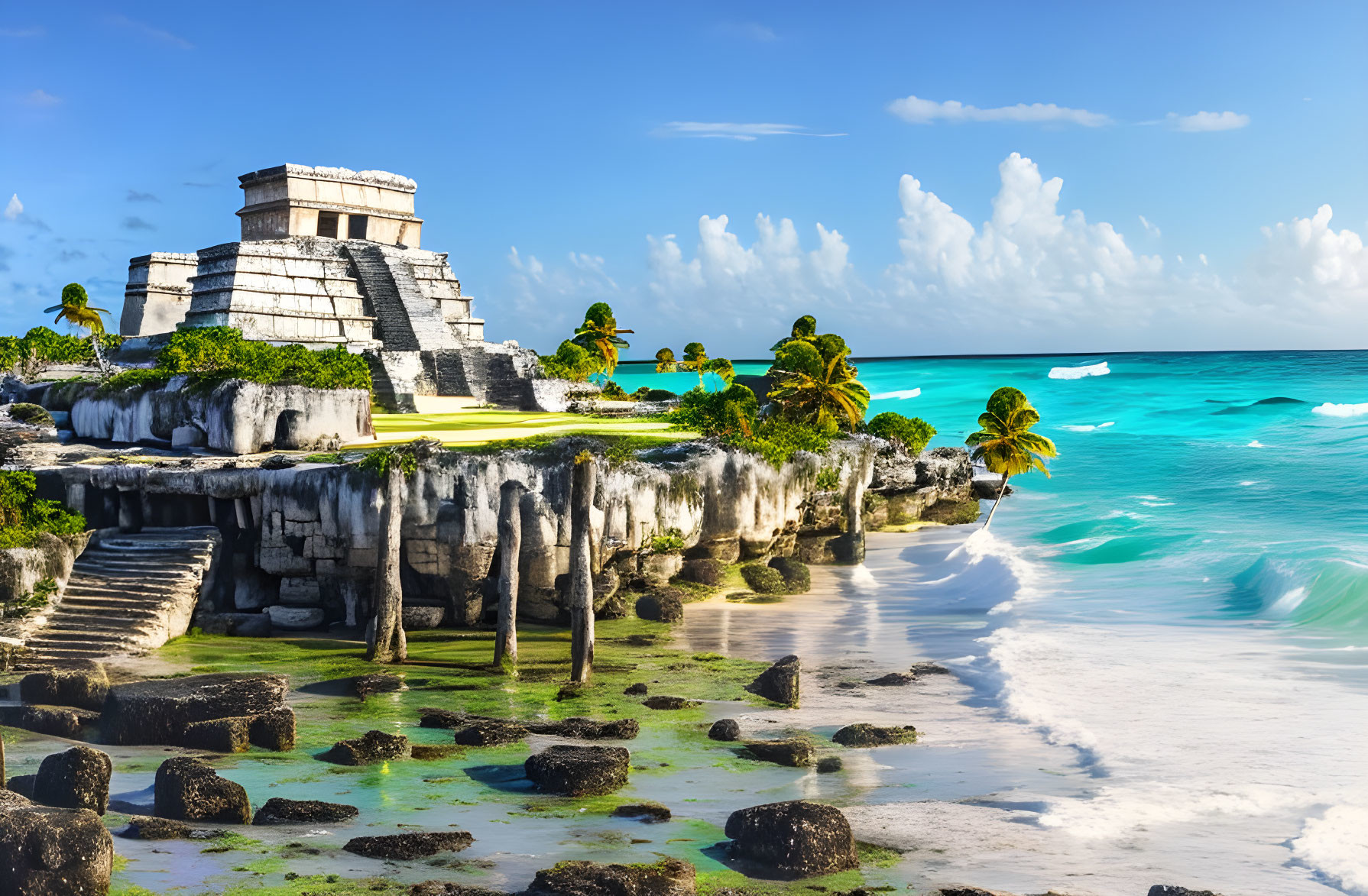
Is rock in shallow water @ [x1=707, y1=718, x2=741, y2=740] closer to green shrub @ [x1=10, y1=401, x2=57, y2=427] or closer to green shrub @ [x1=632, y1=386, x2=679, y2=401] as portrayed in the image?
green shrub @ [x1=10, y1=401, x2=57, y2=427]

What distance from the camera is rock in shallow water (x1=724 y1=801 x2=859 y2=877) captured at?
11.1m

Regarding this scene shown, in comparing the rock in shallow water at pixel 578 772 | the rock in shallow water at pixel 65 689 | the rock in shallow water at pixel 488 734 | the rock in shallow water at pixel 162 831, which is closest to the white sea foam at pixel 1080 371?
the rock in shallow water at pixel 488 734

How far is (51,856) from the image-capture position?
9.31 metres

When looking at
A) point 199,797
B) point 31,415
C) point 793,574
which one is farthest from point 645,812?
point 31,415

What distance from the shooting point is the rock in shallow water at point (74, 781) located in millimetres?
11422

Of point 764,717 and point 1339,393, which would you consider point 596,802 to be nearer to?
point 764,717

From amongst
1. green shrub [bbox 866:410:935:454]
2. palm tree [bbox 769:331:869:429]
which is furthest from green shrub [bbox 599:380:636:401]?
palm tree [bbox 769:331:869:429]

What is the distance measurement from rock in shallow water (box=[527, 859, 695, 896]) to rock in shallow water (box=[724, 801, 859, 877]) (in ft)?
3.30

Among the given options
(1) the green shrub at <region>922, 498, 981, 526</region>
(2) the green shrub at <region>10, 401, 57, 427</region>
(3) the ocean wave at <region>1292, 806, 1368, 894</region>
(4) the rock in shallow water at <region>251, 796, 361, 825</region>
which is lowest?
(3) the ocean wave at <region>1292, 806, 1368, 894</region>

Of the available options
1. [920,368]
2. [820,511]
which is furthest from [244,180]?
[920,368]

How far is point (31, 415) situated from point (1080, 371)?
329 feet

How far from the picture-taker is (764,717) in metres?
16.9

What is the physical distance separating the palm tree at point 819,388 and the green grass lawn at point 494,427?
168 inches

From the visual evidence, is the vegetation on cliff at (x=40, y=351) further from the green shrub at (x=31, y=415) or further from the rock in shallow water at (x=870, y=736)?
the rock in shallow water at (x=870, y=736)
